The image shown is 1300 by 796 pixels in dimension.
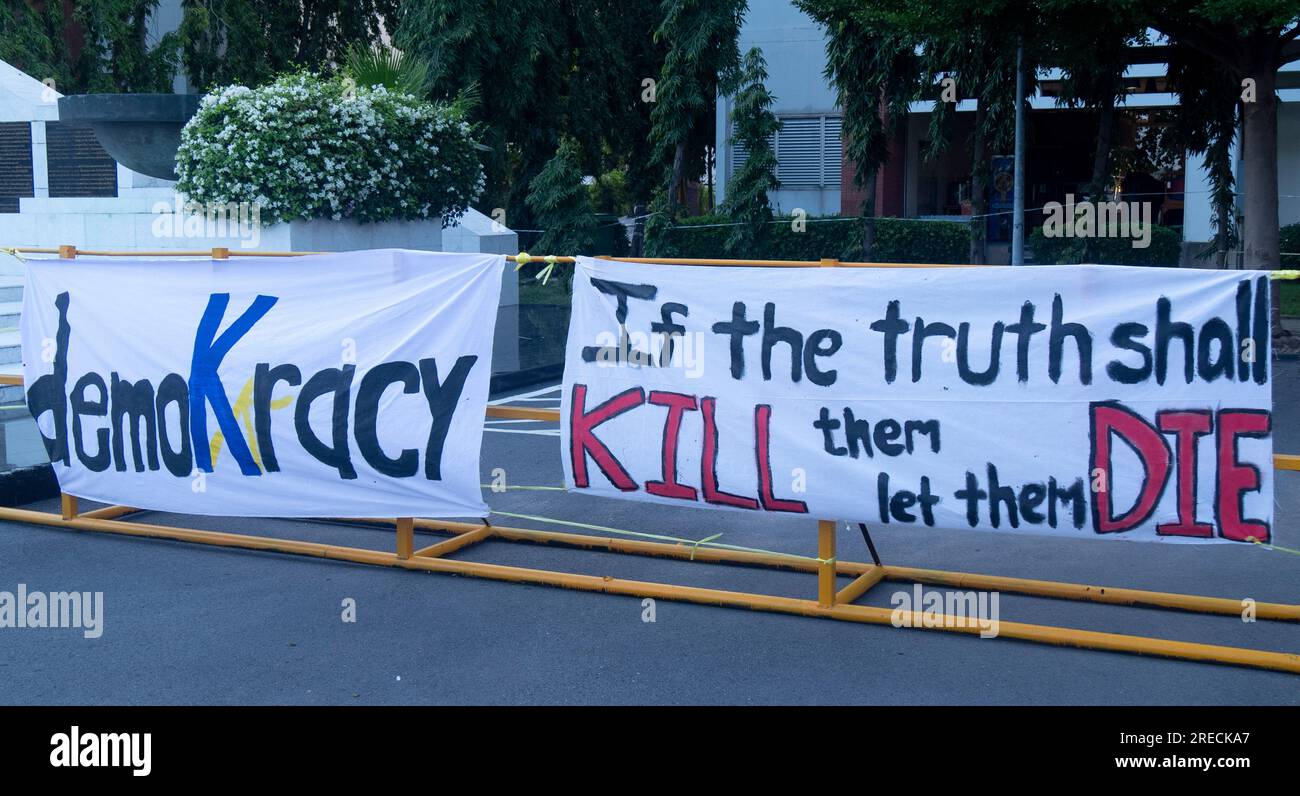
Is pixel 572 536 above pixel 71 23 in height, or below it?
below

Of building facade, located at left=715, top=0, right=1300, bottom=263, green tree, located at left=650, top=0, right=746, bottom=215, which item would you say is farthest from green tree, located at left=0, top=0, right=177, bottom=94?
building facade, located at left=715, top=0, right=1300, bottom=263

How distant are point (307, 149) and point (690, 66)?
41.9ft

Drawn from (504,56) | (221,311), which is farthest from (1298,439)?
(504,56)

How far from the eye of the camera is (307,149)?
14438 mm

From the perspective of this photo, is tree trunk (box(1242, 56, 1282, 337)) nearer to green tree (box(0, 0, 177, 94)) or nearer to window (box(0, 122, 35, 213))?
window (box(0, 122, 35, 213))

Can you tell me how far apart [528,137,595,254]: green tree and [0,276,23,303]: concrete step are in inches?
414

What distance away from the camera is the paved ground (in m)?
5.26

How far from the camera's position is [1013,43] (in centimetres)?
1614

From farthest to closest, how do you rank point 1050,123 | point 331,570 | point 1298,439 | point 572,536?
point 1050,123
point 1298,439
point 572,536
point 331,570

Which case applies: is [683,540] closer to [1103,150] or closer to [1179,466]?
[1179,466]
